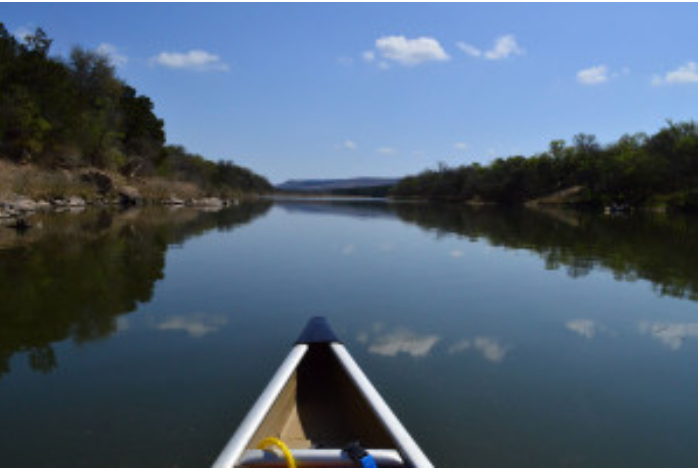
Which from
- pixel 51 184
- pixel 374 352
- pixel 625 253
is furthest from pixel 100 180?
pixel 374 352

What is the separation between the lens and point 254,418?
3363 millimetres

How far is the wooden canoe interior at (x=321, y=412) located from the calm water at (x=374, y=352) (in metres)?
0.53

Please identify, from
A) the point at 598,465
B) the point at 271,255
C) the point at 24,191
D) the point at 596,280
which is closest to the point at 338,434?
the point at 598,465

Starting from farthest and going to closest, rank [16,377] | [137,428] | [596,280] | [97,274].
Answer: [596,280] → [97,274] → [16,377] → [137,428]

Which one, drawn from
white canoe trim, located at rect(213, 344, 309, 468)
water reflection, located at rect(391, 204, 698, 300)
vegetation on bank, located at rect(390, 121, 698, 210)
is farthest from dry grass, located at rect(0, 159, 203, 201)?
vegetation on bank, located at rect(390, 121, 698, 210)

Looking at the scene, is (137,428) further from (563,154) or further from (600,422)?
(563,154)

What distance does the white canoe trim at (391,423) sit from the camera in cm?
294

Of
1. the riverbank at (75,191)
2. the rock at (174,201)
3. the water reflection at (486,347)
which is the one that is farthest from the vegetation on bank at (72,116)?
the water reflection at (486,347)

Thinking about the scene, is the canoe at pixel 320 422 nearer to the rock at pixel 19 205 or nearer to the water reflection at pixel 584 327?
the water reflection at pixel 584 327

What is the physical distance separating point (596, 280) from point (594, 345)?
546 cm

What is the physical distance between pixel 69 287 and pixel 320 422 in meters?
7.37

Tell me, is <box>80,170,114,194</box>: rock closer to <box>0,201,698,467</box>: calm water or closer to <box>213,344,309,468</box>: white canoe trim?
<box>0,201,698,467</box>: calm water

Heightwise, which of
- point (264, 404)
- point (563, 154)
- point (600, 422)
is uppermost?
point (563, 154)

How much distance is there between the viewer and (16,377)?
5195 millimetres
